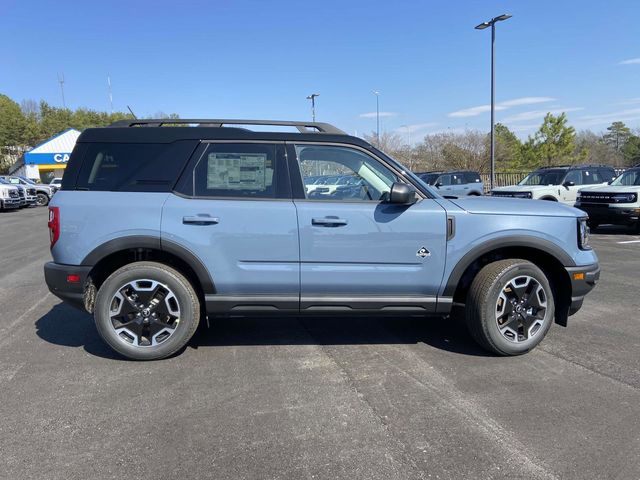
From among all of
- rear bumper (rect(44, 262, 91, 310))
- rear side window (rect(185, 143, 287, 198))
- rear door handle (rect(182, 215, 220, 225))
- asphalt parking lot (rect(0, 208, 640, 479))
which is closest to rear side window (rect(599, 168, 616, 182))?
asphalt parking lot (rect(0, 208, 640, 479))

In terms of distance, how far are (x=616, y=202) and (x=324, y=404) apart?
11974 millimetres

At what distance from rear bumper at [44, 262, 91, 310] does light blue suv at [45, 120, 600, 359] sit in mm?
11

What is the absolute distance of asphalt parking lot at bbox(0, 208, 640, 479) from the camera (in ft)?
9.09

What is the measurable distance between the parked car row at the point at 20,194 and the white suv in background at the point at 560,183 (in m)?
17.4

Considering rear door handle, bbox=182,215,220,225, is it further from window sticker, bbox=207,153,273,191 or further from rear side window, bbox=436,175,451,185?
rear side window, bbox=436,175,451,185

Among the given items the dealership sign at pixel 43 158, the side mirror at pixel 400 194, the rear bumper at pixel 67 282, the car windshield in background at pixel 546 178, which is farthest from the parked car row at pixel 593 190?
the dealership sign at pixel 43 158

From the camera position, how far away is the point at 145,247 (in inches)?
162

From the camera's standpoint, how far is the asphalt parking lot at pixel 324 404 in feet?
9.09

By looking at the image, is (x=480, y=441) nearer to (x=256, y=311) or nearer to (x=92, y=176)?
(x=256, y=311)

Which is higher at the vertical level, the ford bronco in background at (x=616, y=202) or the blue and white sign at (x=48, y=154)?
the blue and white sign at (x=48, y=154)

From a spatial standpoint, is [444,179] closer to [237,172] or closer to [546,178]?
[546,178]

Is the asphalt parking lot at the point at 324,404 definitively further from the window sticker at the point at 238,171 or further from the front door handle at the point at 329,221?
the window sticker at the point at 238,171

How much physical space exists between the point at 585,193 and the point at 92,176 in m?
12.9

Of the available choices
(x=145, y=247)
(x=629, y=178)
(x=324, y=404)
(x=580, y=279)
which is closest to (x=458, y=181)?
(x=629, y=178)
